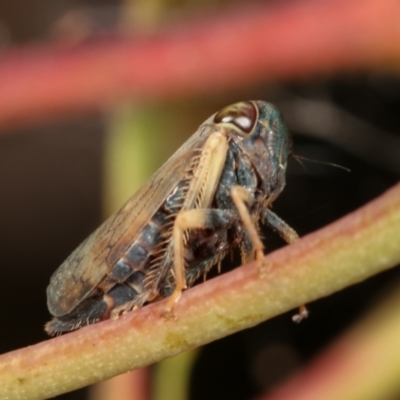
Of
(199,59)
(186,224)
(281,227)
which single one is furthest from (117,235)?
(199,59)

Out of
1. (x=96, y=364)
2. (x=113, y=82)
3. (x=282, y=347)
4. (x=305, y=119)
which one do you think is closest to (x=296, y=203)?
(x=305, y=119)

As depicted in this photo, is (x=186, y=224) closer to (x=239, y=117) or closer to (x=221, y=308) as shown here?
(x=239, y=117)

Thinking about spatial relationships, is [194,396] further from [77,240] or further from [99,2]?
[99,2]

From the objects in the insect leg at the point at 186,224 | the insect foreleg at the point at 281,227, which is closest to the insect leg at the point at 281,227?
the insect foreleg at the point at 281,227

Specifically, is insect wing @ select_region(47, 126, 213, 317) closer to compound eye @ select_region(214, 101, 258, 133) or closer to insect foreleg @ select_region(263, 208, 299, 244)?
compound eye @ select_region(214, 101, 258, 133)

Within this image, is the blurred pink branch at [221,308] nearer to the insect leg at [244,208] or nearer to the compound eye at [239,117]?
the insect leg at [244,208]

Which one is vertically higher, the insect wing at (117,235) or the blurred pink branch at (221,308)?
the blurred pink branch at (221,308)
